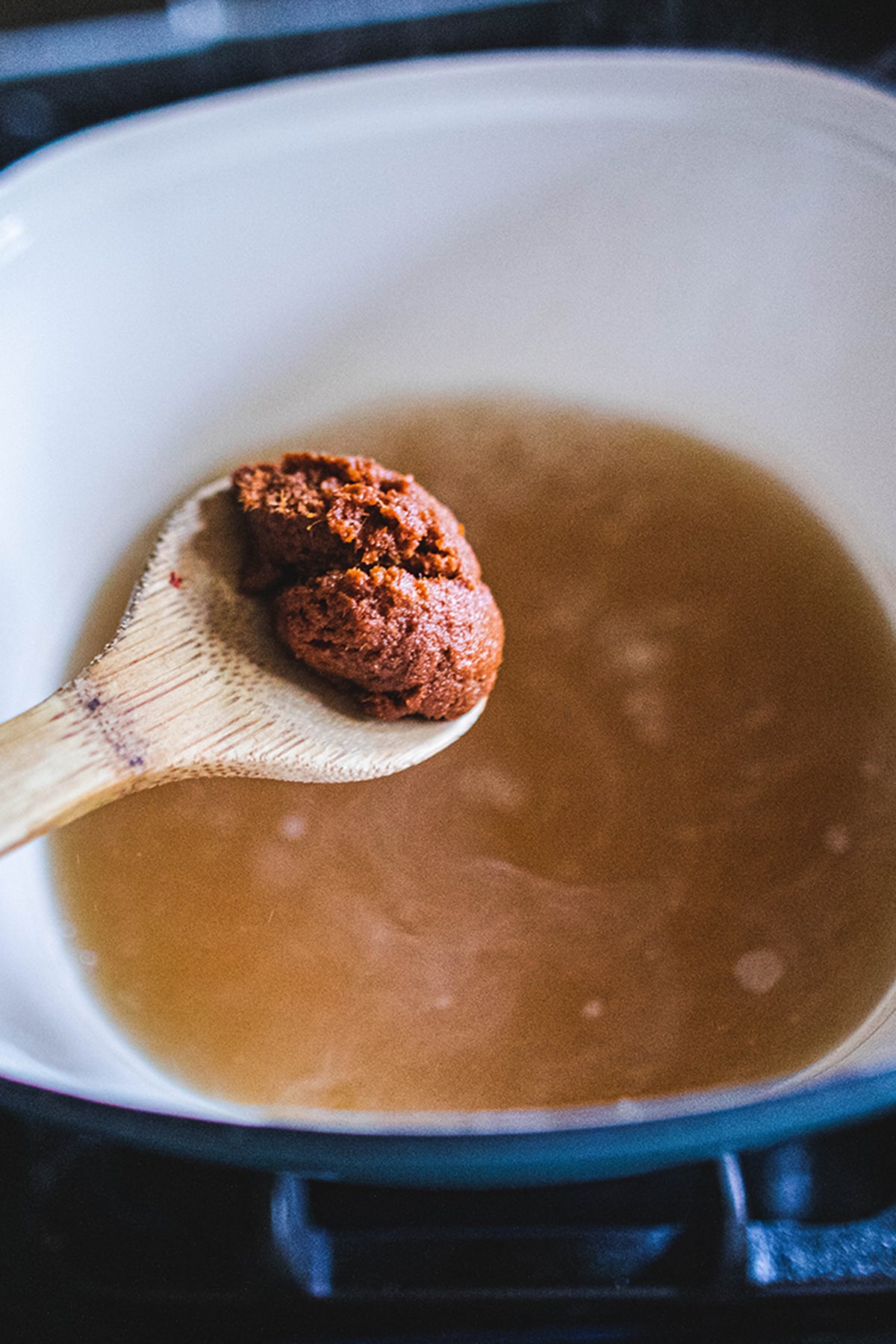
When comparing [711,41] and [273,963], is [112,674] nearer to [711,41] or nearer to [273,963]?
[273,963]

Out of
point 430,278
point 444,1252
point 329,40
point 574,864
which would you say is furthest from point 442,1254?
point 329,40

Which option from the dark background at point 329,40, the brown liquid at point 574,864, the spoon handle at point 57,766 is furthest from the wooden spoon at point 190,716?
the dark background at point 329,40

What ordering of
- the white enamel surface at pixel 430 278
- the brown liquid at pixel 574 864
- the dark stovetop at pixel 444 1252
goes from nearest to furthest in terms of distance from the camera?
1. the dark stovetop at pixel 444 1252
2. the brown liquid at pixel 574 864
3. the white enamel surface at pixel 430 278

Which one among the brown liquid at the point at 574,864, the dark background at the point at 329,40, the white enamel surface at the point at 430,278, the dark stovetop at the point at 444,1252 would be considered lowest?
the dark stovetop at the point at 444,1252

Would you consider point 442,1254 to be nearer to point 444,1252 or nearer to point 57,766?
point 444,1252

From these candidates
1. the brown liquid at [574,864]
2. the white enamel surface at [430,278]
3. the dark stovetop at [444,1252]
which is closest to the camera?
the dark stovetop at [444,1252]

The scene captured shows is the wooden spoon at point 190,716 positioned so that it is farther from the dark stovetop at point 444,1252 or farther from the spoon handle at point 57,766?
the dark stovetop at point 444,1252
